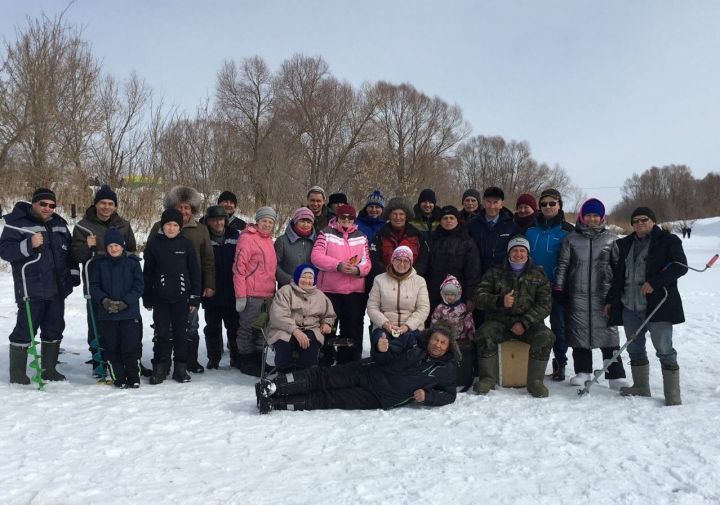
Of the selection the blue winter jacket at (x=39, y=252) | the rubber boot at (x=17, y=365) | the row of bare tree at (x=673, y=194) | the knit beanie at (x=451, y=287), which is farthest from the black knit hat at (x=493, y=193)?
the row of bare tree at (x=673, y=194)

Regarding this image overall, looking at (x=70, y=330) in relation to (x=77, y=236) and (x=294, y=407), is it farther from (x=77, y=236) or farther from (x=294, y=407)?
(x=294, y=407)

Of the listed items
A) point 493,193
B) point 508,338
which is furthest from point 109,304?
point 493,193

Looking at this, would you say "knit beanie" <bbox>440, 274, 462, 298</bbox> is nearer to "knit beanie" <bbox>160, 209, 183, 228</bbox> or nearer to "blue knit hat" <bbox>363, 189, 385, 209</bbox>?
"blue knit hat" <bbox>363, 189, 385, 209</bbox>

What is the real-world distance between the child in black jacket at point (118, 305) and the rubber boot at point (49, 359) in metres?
0.54

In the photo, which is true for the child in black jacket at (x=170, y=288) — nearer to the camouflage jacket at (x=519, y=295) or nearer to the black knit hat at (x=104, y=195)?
the black knit hat at (x=104, y=195)

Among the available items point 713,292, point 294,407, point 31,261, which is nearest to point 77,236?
point 31,261

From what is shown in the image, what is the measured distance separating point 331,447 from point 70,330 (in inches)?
221

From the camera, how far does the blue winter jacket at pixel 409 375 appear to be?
14.8 ft

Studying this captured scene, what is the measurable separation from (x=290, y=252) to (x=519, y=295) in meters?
2.43

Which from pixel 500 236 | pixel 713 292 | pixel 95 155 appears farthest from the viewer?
pixel 95 155

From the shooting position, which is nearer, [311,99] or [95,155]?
[95,155]

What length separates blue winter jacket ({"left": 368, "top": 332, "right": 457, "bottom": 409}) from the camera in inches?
178

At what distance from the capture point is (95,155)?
47.8 feet

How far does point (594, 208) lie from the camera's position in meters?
Result: 5.11
